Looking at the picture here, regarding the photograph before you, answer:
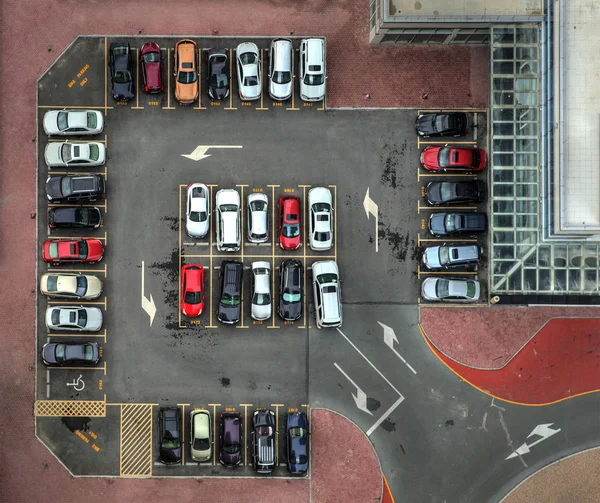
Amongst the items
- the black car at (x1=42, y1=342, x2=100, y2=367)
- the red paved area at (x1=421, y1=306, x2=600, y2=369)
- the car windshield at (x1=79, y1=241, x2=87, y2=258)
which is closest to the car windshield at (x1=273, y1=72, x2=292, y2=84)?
the car windshield at (x1=79, y1=241, x2=87, y2=258)

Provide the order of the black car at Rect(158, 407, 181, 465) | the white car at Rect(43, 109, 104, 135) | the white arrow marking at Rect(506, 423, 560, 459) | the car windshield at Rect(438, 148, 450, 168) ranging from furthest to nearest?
the white arrow marking at Rect(506, 423, 560, 459) → the car windshield at Rect(438, 148, 450, 168) → the white car at Rect(43, 109, 104, 135) → the black car at Rect(158, 407, 181, 465)

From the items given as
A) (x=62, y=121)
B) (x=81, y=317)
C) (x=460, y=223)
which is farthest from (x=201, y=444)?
(x=62, y=121)

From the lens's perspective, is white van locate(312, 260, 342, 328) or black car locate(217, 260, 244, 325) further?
black car locate(217, 260, 244, 325)

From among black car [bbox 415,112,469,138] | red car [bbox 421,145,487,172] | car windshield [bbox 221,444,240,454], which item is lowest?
car windshield [bbox 221,444,240,454]

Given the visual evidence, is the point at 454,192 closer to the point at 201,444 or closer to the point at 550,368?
the point at 550,368

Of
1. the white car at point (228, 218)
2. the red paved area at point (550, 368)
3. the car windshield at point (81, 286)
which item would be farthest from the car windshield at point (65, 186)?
the red paved area at point (550, 368)

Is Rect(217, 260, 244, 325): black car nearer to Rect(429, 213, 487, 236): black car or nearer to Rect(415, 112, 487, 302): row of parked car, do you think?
Rect(415, 112, 487, 302): row of parked car
